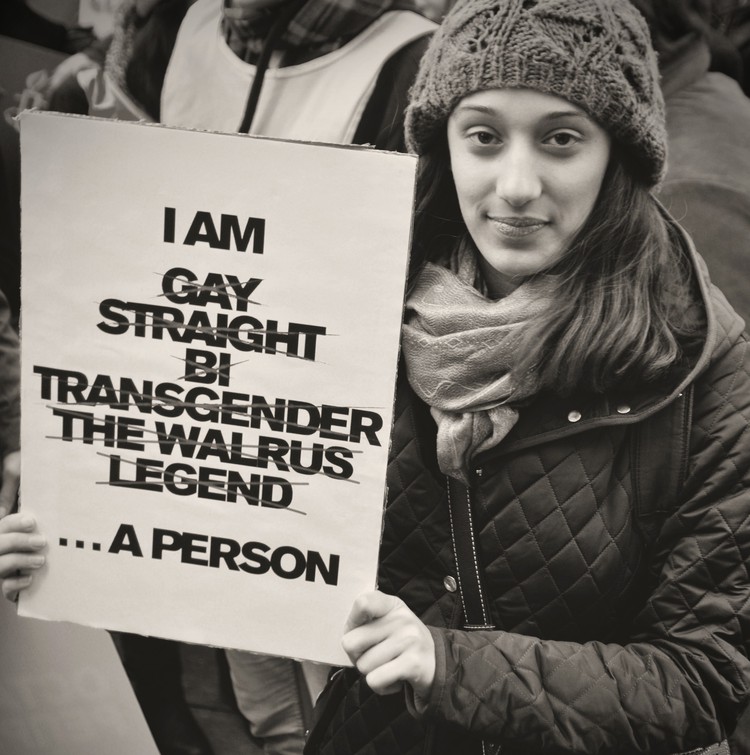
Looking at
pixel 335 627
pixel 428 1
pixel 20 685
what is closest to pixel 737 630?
pixel 335 627

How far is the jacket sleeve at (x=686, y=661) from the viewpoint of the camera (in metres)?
1.42

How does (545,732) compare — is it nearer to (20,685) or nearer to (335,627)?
(335,627)

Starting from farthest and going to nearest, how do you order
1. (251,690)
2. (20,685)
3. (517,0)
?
(20,685) → (251,690) → (517,0)

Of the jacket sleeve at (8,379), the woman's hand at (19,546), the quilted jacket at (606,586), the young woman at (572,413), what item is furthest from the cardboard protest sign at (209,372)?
the jacket sleeve at (8,379)

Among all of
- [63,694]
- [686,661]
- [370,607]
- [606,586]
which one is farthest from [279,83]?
[63,694]

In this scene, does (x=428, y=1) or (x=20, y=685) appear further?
(x=20, y=685)

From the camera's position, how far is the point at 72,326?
1443 mm

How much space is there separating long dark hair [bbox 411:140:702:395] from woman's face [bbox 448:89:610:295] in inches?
1.5

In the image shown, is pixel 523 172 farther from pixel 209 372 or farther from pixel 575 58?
pixel 209 372

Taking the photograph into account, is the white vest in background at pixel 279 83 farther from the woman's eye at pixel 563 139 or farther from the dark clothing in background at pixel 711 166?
the dark clothing in background at pixel 711 166

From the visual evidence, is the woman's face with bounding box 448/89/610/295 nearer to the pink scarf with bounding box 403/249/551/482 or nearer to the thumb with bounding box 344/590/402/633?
the pink scarf with bounding box 403/249/551/482

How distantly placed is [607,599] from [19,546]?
104cm

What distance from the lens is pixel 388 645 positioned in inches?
52.7

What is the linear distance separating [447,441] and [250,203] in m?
0.53
